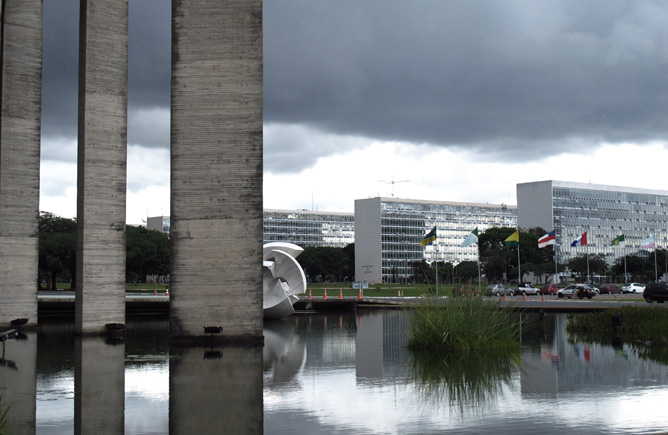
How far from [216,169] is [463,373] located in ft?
28.7

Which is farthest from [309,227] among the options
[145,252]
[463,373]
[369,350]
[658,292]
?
[463,373]

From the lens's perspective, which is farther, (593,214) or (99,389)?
(593,214)

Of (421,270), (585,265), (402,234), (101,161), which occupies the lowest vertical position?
(421,270)

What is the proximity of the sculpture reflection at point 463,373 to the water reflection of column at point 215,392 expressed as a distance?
8.75 feet

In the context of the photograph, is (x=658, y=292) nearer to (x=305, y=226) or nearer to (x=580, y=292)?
(x=580, y=292)

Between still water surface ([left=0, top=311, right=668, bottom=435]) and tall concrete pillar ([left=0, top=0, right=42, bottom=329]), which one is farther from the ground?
tall concrete pillar ([left=0, top=0, right=42, bottom=329])

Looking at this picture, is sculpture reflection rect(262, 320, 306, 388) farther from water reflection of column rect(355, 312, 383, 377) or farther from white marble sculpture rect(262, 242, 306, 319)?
white marble sculpture rect(262, 242, 306, 319)

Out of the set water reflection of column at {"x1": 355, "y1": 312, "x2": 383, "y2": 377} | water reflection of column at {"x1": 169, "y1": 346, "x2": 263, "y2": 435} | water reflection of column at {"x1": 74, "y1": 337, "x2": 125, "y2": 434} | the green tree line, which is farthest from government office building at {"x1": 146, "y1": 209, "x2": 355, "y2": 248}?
water reflection of column at {"x1": 169, "y1": 346, "x2": 263, "y2": 435}

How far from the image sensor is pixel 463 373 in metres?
13.5

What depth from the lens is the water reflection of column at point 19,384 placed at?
952cm

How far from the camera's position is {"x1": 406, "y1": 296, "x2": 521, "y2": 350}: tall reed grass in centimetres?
1708

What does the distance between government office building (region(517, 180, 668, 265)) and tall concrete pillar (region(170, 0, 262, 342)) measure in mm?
128073

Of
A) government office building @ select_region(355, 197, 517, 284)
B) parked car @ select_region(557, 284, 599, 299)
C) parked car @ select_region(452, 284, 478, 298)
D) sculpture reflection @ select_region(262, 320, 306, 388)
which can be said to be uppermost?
government office building @ select_region(355, 197, 517, 284)

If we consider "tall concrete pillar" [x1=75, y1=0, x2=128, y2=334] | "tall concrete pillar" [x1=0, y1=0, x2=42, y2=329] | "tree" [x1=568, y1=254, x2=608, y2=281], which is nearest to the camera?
"tall concrete pillar" [x1=75, y1=0, x2=128, y2=334]
